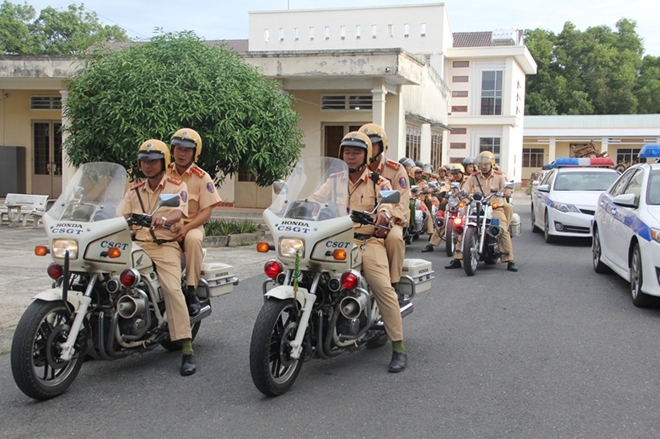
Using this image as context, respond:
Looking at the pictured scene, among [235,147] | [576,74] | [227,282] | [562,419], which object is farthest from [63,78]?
[576,74]

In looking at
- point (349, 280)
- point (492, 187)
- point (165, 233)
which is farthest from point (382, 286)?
point (492, 187)

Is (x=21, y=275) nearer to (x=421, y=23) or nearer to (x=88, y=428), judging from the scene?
(x=88, y=428)

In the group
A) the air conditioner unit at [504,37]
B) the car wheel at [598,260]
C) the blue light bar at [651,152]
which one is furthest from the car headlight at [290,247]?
the air conditioner unit at [504,37]

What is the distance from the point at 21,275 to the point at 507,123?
35793mm

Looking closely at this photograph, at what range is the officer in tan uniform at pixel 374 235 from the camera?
5.38 m

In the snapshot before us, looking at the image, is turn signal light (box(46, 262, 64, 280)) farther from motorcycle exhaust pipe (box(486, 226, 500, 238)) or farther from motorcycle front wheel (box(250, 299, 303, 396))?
motorcycle exhaust pipe (box(486, 226, 500, 238))

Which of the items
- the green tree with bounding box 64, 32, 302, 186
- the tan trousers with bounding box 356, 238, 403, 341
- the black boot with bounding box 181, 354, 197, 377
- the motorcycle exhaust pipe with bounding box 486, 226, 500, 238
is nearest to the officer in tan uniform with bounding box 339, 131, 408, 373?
the tan trousers with bounding box 356, 238, 403, 341

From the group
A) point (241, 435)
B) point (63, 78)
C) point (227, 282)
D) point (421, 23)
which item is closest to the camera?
point (241, 435)

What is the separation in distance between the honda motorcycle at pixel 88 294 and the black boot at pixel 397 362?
1.79 metres

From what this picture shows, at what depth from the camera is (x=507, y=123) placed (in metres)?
41.7

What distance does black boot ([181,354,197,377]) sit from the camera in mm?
5312

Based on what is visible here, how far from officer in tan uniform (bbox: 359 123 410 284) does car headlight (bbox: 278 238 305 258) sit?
1.03 m

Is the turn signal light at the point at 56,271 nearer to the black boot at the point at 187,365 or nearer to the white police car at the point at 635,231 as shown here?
the black boot at the point at 187,365

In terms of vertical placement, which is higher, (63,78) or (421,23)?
(421,23)
